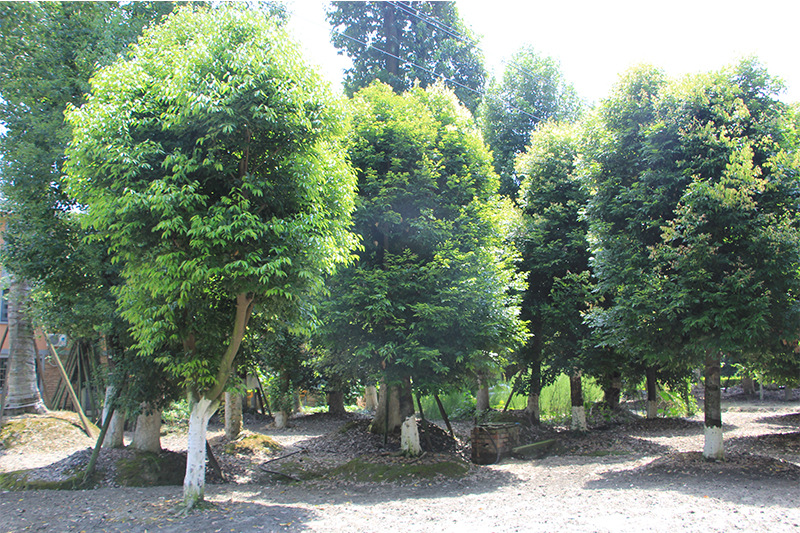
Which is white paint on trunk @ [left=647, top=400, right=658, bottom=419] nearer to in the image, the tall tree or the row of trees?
the row of trees

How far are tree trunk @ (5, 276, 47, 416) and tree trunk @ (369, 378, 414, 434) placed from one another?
8.88 metres

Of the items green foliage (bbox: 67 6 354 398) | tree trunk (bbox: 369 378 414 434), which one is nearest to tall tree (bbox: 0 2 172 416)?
green foliage (bbox: 67 6 354 398)

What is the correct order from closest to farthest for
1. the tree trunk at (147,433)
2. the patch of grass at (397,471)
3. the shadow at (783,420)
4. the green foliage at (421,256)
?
1. the tree trunk at (147,433)
2. the patch of grass at (397,471)
3. the green foliage at (421,256)
4. the shadow at (783,420)

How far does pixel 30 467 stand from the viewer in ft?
30.2

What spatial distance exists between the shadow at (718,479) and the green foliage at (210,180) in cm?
658

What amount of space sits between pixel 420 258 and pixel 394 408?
492 cm

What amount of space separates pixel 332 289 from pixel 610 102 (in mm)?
7552

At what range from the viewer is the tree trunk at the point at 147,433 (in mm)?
9719

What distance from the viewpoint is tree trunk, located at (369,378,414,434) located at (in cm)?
1132

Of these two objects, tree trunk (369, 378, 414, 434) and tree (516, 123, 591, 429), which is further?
tree (516, 123, 591, 429)

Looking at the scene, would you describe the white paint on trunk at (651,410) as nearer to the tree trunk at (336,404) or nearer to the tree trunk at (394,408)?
the tree trunk at (394,408)

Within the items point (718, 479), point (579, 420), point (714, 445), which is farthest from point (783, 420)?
point (718, 479)

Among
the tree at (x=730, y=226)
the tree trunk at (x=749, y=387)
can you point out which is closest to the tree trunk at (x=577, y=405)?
the tree at (x=730, y=226)

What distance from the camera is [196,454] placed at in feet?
23.0
